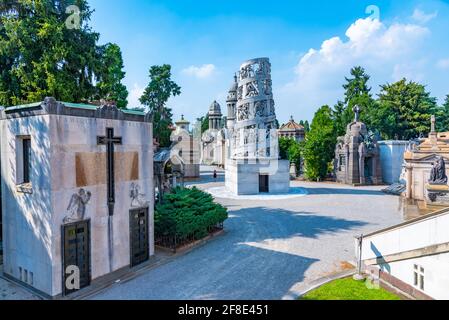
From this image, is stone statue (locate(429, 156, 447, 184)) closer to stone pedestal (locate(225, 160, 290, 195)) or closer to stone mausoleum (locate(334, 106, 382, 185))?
stone pedestal (locate(225, 160, 290, 195))

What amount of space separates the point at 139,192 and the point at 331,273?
24.8ft

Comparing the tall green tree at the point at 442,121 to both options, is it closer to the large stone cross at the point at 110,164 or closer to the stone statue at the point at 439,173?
the stone statue at the point at 439,173

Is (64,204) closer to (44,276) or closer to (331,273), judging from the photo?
(44,276)

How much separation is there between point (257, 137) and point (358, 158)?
1402cm

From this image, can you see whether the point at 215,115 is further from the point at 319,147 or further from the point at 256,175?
the point at 256,175

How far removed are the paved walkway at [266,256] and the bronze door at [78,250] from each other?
877 mm

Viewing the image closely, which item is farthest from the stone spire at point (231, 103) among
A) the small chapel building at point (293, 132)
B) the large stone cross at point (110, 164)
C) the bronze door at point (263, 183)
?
the large stone cross at point (110, 164)

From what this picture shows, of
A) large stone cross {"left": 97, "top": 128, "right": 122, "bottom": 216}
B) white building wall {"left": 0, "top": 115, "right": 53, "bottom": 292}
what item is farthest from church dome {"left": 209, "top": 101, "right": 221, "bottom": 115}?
white building wall {"left": 0, "top": 115, "right": 53, "bottom": 292}

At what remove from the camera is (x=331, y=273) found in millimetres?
11172

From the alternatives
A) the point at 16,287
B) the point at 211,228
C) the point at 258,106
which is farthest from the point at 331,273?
the point at 258,106

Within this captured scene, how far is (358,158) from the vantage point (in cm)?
3616

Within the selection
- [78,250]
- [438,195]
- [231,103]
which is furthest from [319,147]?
[78,250]

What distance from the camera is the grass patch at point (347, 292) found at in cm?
915

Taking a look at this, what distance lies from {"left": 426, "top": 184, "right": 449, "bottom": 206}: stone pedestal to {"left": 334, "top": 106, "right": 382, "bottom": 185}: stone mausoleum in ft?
52.0
